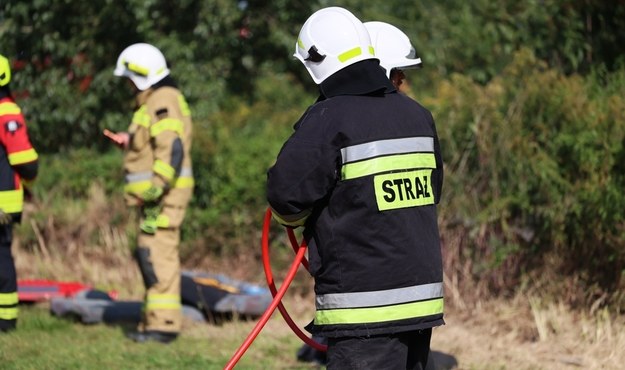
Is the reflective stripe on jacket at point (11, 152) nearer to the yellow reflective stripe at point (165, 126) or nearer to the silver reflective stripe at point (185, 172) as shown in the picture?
the yellow reflective stripe at point (165, 126)

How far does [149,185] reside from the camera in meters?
7.05

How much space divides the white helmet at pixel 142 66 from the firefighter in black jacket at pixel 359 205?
3310 millimetres

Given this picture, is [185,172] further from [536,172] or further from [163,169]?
[536,172]

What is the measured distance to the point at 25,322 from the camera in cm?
763

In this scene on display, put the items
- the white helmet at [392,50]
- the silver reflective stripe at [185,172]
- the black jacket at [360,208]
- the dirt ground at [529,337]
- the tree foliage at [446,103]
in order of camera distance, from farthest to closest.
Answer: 1. the tree foliage at [446,103]
2. the silver reflective stripe at [185,172]
3. the dirt ground at [529,337]
4. the white helmet at [392,50]
5. the black jacket at [360,208]

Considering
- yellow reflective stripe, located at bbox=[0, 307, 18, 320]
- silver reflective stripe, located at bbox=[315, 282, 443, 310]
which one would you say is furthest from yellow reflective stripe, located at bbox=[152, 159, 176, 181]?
silver reflective stripe, located at bbox=[315, 282, 443, 310]

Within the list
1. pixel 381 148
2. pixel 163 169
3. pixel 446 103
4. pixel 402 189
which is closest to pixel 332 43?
pixel 381 148

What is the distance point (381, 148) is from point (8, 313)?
386 centimetres

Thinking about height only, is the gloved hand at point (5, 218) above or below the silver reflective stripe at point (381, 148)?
below

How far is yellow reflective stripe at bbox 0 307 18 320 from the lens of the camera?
6.82 metres

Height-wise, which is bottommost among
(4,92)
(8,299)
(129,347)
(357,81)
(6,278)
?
(129,347)

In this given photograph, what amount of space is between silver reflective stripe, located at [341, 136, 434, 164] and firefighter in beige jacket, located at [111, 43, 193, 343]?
3.29 meters

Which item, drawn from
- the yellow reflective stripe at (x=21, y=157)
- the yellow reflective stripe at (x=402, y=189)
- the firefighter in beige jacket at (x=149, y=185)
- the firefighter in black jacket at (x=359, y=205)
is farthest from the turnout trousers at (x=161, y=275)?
the yellow reflective stripe at (x=402, y=189)

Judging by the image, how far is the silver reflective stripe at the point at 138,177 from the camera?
23.4ft
